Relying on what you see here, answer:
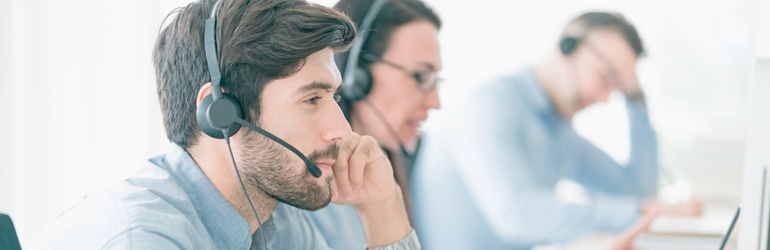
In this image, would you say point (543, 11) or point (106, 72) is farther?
point (543, 11)

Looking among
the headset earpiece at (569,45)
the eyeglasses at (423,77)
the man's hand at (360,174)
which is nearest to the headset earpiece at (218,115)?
the man's hand at (360,174)

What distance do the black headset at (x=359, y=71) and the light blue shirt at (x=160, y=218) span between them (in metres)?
0.52

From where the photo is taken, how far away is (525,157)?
86.2 inches

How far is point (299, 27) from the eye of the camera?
1001 mm

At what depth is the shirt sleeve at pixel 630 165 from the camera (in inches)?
97.7

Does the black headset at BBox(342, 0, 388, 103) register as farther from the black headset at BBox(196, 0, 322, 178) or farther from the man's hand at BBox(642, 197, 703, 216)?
the man's hand at BBox(642, 197, 703, 216)

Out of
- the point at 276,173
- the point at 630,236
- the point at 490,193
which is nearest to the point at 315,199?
the point at 276,173

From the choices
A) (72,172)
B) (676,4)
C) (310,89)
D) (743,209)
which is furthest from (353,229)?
(676,4)

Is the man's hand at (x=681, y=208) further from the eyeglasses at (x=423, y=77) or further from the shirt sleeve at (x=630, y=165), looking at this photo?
the eyeglasses at (x=423, y=77)

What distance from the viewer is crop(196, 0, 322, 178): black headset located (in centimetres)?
96

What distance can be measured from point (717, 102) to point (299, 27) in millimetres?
2788

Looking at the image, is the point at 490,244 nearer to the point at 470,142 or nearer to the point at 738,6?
the point at 470,142

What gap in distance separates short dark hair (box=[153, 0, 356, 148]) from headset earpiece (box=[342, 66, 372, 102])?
55 cm

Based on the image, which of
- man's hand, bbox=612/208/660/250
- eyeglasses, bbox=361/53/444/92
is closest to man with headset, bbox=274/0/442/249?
eyeglasses, bbox=361/53/444/92
